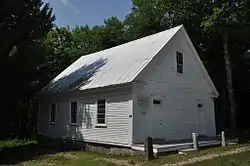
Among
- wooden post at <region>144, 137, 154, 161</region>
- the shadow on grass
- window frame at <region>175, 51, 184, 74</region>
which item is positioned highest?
window frame at <region>175, 51, 184, 74</region>

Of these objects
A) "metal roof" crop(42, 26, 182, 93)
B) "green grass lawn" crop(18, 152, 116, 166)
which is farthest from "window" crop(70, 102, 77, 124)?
"green grass lawn" crop(18, 152, 116, 166)

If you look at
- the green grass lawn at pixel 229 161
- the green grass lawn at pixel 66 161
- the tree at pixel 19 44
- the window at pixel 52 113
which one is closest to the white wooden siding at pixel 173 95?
the green grass lawn at pixel 66 161

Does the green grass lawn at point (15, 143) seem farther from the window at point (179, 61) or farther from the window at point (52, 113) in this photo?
the window at point (179, 61)

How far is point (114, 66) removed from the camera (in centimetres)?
2155

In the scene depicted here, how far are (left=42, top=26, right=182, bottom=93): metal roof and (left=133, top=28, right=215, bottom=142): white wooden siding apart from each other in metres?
0.57

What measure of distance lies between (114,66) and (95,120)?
144 inches

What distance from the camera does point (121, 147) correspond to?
17.9 metres

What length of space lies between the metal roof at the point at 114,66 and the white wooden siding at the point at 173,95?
0.57m

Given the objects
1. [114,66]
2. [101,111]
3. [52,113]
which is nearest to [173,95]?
[114,66]

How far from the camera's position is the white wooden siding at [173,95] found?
1809 cm

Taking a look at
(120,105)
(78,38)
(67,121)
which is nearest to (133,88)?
(120,105)

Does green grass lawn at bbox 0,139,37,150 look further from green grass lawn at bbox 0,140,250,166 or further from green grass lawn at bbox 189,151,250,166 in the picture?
green grass lawn at bbox 189,151,250,166

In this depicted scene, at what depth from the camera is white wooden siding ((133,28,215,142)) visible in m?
18.1

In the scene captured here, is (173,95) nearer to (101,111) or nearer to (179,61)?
(179,61)
